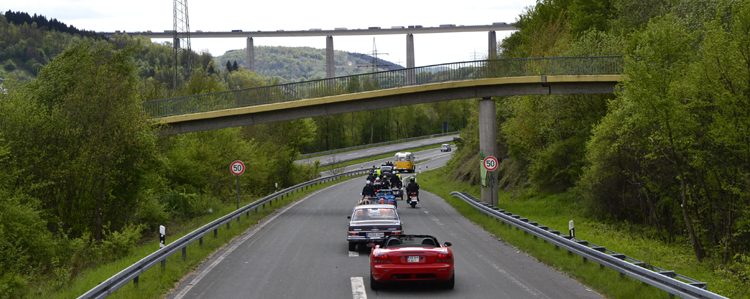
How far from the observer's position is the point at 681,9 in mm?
34312

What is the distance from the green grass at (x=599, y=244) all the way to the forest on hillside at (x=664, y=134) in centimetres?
89

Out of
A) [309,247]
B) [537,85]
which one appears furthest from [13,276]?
[537,85]

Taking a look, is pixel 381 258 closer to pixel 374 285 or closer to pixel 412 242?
pixel 374 285

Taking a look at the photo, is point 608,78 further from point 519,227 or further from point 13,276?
point 13,276

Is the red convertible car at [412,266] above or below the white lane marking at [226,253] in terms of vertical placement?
above

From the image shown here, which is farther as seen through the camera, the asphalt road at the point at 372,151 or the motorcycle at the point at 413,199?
the asphalt road at the point at 372,151

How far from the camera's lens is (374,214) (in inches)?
720

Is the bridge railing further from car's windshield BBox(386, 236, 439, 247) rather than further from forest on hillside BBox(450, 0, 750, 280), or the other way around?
car's windshield BBox(386, 236, 439, 247)

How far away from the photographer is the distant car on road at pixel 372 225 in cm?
1728

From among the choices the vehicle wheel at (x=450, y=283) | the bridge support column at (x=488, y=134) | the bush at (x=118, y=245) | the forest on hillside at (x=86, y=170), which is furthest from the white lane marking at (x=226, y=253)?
the bridge support column at (x=488, y=134)

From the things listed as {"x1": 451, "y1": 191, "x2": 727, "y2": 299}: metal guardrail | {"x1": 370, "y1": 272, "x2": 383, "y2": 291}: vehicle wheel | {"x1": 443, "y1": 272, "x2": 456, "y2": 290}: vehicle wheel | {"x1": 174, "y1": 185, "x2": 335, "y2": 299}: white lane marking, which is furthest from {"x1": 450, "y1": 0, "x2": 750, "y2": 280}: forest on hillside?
{"x1": 174, "y1": 185, "x2": 335, "y2": 299}: white lane marking

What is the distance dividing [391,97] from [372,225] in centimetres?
1589

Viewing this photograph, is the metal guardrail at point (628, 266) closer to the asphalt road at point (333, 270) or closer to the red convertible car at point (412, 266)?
the asphalt road at point (333, 270)

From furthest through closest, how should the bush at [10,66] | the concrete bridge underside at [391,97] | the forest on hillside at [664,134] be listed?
1. the bush at [10,66]
2. the concrete bridge underside at [391,97]
3. the forest on hillside at [664,134]
